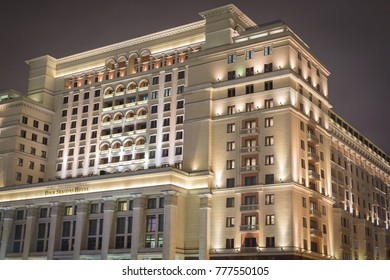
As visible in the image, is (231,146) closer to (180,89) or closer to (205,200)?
(205,200)

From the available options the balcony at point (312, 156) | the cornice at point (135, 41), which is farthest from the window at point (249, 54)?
the balcony at point (312, 156)

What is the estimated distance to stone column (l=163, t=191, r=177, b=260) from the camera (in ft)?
184

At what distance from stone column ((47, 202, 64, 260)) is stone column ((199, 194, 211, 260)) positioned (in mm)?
19775

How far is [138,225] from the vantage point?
5872 cm

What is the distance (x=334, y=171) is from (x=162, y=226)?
29.0 m

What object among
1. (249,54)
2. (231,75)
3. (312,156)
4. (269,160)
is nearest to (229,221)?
(269,160)

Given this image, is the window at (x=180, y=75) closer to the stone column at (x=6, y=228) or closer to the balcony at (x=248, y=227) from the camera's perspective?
the balcony at (x=248, y=227)

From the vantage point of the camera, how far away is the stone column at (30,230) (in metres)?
66.9

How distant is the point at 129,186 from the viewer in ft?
201

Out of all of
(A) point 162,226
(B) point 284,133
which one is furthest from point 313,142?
(A) point 162,226

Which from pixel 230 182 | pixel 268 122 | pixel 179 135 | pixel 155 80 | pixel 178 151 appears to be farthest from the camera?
pixel 155 80

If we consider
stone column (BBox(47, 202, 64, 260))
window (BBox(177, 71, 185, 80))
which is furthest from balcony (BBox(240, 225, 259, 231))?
stone column (BBox(47, 202, 64, 260))

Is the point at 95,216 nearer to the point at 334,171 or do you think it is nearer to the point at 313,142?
the point at 313,142

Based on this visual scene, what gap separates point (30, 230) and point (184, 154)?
918 inches
